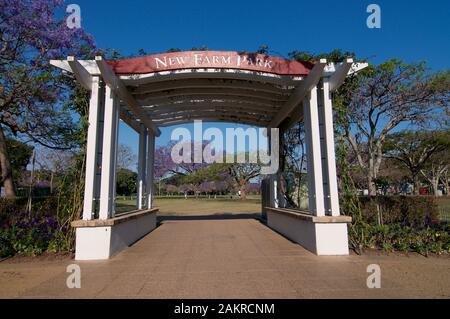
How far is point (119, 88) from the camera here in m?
7.09

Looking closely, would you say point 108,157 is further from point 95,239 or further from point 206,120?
point 206,120

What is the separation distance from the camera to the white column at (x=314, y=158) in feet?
21.9

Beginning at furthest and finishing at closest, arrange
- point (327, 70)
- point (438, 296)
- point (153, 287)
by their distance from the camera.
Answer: point (327, 70), point (153, 287), point (438, 296)

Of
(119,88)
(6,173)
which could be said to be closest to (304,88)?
(119,88)

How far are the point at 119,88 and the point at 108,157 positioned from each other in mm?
1515

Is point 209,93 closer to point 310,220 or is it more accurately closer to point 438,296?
point 310,220

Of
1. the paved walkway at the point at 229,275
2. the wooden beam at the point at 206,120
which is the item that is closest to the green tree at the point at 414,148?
the wooden beam at the point at 206,120

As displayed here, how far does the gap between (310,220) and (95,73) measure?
5135 mm

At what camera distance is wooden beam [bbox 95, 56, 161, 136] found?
20.3ft

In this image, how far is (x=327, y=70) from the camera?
273 inches

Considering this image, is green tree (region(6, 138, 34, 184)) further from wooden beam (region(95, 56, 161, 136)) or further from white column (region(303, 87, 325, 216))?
white column (region(303, 87, 325, 216))
